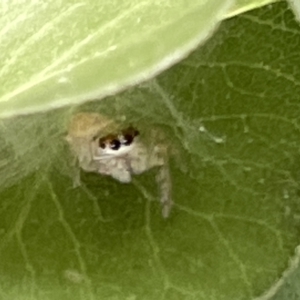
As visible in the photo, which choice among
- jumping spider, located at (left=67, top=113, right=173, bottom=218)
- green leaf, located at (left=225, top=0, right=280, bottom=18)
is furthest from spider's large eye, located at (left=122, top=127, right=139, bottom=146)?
green leaf, located at (left=225, top=0, right=280, bottom=18)

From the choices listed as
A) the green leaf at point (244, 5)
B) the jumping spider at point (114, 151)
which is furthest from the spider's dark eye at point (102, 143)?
the green leaf at point (244, 5)

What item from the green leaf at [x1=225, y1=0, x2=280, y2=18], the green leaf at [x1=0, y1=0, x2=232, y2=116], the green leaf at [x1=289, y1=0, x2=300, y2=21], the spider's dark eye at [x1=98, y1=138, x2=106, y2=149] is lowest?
the spider's dark eye at [x1=98, y1=138, x2=106, y2=149]

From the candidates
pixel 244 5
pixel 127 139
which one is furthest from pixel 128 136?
pixel 244 5

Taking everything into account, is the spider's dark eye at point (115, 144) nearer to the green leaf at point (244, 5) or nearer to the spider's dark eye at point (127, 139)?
the spider's dark eye at point (127, 139)

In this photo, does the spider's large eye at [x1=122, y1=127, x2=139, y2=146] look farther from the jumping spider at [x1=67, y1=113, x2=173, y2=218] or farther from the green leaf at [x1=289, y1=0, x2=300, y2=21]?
the green leaf at [x1=289, y1=0, x2=300, y2=21]

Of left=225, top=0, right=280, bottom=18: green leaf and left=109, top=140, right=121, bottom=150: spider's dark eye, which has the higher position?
left=225, top=0, right=280, bottom=18: green leaf

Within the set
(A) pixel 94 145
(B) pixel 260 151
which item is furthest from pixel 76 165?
(B) pixel 260 151

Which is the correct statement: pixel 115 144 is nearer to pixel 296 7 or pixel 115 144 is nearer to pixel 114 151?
pixel 114 151
